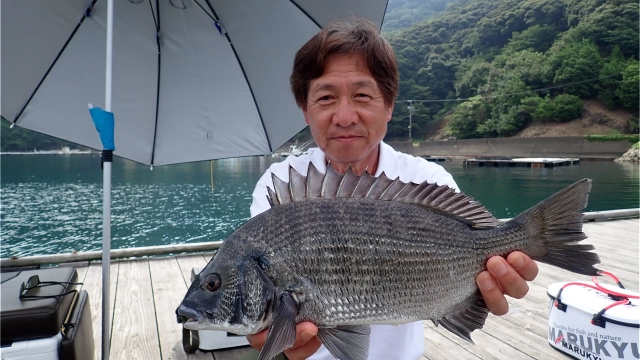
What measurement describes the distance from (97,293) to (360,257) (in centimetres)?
415

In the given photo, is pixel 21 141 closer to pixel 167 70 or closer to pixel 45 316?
pixel 167 70

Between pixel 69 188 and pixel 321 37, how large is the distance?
104ft

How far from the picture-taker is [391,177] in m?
2.40

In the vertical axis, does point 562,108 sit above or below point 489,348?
above

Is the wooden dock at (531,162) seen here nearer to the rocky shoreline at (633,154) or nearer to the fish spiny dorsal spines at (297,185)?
the rocky shoreline at (633,154)

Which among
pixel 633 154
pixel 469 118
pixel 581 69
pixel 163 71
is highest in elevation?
pixel 581 69

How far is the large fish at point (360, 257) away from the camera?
1.47 meters

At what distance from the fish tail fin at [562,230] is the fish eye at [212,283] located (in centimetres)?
122

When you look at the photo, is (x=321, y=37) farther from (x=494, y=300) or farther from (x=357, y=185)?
(x=494, y=300)

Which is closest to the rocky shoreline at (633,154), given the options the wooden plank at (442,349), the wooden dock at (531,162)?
the wooden dock at (531,162)

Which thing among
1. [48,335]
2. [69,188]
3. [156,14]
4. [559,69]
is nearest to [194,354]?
[48,335]

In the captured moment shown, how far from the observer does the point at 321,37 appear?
2.16 m

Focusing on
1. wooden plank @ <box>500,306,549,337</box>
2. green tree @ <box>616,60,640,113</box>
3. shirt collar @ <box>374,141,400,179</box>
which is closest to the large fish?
shirt collar @ <box>374,141,400,179</box>

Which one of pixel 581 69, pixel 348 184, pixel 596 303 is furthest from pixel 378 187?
pixel 581 69
